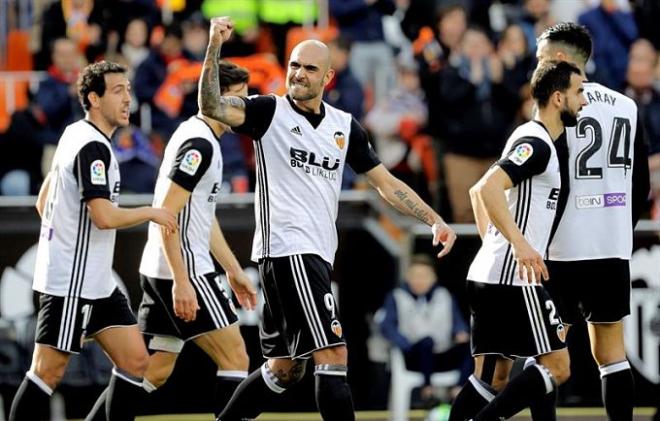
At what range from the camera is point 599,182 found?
370 inches

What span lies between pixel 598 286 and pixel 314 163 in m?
1.94

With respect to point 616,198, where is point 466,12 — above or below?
above

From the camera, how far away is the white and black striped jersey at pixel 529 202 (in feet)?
29.3

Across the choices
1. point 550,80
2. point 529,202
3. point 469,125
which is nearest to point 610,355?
point 529,202

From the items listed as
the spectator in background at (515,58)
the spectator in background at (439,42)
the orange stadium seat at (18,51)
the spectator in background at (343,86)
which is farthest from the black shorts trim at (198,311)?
the orange stadium seat at (18,51)

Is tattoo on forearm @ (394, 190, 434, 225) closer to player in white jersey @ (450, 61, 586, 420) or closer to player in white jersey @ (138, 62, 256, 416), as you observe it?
player in white jersey @ (450, 61, 586, 420)

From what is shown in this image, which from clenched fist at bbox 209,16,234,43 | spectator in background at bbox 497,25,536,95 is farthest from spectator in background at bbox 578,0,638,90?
clenched fist at bbox 209,16,234,43

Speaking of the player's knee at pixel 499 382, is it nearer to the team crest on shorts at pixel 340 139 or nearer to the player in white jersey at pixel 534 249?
the player in white jersey at pixel 534 249

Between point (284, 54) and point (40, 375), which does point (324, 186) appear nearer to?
point (40, 375)

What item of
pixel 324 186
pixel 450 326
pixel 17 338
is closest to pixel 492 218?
pixel 324 186

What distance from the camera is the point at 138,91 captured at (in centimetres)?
1512

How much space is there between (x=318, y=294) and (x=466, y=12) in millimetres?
7712

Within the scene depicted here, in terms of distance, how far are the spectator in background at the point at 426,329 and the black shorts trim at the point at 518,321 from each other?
3567 millimetres

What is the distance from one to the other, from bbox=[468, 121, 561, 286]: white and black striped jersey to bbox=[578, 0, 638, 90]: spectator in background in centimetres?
677
